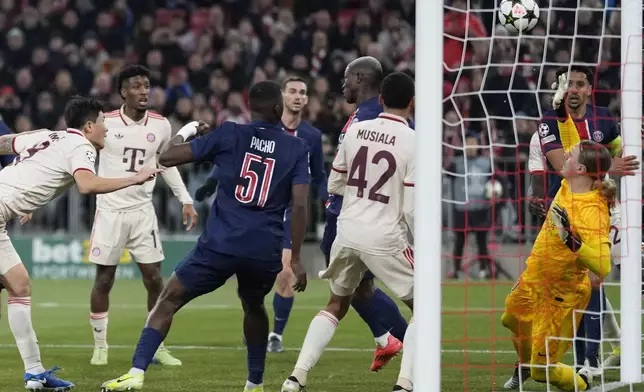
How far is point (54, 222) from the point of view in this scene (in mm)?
19344

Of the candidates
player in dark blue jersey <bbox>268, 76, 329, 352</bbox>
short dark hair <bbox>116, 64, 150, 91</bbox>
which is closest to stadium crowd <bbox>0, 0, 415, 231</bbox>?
player in dark blue jersey <bbox>268, 76, 329, 352</bbox>

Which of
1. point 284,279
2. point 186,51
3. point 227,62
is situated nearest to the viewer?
point 284,279

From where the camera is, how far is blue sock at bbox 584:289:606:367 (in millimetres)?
8805

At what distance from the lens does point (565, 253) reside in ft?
25.4

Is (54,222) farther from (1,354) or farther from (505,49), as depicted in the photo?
(1,354)

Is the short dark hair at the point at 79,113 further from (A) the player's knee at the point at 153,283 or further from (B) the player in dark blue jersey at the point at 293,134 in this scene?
(B) the player in dark blue jersey at the point at 293,134

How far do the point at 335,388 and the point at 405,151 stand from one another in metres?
1.74

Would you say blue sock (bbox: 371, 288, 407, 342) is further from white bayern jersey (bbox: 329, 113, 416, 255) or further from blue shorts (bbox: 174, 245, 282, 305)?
blue shorts (bbox: 174, 245, 282, 305)

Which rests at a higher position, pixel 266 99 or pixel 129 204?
pixel 266 99

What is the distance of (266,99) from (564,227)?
2.05 meters

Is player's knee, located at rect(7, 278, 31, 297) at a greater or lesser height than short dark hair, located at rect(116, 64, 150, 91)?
lesser

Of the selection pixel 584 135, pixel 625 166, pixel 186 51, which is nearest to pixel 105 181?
pixel 625 166

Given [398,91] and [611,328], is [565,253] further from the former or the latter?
[611,328]

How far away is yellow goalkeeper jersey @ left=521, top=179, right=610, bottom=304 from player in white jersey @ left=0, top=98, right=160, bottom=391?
298cm
